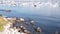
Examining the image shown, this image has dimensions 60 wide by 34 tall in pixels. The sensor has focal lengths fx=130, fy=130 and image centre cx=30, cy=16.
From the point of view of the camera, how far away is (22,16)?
222cm

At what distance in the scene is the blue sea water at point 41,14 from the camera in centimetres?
219

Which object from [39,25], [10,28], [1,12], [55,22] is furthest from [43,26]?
[1,12]

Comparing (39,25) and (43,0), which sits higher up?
(43,0)

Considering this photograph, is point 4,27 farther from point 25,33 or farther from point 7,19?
point 25,33

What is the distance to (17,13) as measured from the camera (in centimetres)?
223

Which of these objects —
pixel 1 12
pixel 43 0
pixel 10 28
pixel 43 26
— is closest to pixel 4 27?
pixel 10 28

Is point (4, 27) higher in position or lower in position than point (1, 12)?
lower

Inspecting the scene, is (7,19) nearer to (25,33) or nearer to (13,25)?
(13,25)

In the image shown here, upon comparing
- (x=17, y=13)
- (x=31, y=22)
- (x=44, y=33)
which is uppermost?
(x=17, y=13)

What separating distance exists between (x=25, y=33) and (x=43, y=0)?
0.65 meters

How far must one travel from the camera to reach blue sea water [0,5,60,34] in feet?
7.18

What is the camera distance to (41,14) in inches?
87.7

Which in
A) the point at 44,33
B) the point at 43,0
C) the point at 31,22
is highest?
the point at 43,0

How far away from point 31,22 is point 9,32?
0.41m
